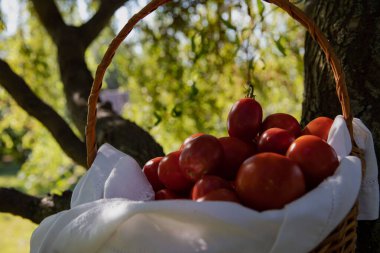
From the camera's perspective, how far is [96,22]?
2.20m

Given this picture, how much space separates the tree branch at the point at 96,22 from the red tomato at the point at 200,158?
139 centimetres

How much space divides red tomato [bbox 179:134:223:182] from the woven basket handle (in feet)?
0.84

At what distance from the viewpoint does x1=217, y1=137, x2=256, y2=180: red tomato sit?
966 millimetres

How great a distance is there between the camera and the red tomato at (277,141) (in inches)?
36.8

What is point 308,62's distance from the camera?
4.67ft

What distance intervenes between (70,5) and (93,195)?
100 inches

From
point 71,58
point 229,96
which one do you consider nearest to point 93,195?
point 71,58

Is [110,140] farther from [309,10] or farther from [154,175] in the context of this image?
[309,10]

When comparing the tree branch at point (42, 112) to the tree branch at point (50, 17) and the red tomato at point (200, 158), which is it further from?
the red tomato at point (200, 158)

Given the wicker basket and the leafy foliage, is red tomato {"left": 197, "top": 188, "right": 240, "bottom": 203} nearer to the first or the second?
the wicker basket

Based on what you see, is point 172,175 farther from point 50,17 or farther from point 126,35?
point 50,17

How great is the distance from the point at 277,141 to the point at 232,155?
0.10 meters

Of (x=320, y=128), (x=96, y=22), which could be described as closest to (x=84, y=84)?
(x=96, y=22)

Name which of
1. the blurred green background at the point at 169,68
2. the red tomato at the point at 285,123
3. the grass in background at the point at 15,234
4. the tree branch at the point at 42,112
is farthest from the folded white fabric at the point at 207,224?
the grass in background at the point at 15,234
